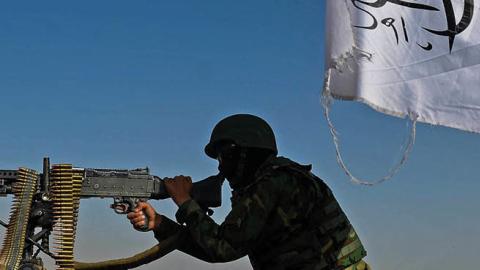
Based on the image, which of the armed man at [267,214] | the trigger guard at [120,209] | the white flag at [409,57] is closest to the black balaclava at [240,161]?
the armed man at [267,214]

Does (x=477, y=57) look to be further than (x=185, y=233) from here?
Yes

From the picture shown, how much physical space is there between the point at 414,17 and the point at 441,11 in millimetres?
349

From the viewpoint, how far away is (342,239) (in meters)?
7.98

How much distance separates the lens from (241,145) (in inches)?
310

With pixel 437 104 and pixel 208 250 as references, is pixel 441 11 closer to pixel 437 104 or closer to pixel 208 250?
pixel 437 104

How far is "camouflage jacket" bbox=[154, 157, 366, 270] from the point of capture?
757 centimetres

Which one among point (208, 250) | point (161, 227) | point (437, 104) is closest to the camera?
point (208, 250)

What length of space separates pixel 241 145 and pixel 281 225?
0.77 m

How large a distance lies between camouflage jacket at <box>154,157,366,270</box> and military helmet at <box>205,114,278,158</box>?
0.18 meters

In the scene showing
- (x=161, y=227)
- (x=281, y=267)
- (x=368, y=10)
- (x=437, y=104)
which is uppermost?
(x=368, y=10)

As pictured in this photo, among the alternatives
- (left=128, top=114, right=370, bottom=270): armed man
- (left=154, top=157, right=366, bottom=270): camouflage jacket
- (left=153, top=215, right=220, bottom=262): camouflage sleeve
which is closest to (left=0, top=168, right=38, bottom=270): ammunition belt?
(left=153, top=215, right=220, bottom=262): camouflage sleeve

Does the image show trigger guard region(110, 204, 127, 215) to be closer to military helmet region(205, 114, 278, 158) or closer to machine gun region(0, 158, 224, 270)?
machine gun region(0, 158, 224, 270)

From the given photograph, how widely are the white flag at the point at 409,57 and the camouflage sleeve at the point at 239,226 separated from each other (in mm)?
1938

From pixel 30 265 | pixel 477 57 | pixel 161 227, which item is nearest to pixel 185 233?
pixel 161 227
